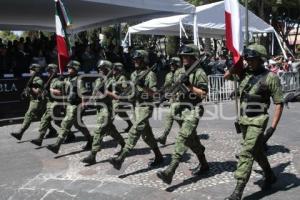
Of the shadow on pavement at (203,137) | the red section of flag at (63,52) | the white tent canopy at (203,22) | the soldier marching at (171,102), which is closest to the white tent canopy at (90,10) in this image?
the white tent canopy at (203,22)

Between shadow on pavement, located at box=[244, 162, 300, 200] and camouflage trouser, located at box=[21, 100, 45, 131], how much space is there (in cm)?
526

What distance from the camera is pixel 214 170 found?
7051 millimetres

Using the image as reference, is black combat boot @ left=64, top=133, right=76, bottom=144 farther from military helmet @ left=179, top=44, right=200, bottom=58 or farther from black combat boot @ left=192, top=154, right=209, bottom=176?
military helmet @ left=179, top=44, right=200, bottom=58

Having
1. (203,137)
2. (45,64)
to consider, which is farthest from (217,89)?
(203,137)

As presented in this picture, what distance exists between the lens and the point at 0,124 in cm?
1270

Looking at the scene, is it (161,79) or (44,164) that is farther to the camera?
(161,79)

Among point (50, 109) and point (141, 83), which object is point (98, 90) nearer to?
point (141, 83)

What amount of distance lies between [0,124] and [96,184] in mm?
6938

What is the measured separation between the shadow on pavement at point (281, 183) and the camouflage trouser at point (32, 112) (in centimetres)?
526

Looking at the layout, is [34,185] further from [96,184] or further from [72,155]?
[72,155]

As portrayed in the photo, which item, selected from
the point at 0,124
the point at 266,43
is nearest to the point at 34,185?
the point at 0,124

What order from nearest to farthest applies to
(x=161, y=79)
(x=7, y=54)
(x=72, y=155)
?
(x=72, y=155) < (x=7, y=54) < (x=161, y=79)

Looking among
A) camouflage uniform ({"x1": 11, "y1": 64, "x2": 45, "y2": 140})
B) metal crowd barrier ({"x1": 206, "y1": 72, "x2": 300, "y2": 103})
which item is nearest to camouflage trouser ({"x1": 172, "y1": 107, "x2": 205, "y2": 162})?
camouflage uniform ({"x1": 11, "y1": 64, "x2": 45, "y2": 140})

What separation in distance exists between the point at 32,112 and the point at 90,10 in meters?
7.92
